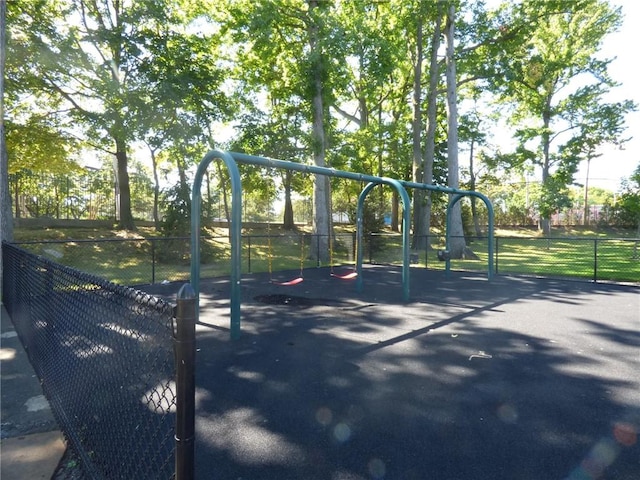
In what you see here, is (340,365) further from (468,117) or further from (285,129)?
(468,117)

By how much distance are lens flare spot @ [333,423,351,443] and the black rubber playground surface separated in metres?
0.01

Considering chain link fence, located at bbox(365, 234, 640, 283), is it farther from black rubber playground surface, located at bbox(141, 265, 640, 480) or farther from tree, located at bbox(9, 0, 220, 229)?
tree, located at bbox(9, 0, 220, 229)

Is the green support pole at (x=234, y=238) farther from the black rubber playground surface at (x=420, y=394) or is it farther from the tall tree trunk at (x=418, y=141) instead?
the tall tree trunk at (x=418, y=141)

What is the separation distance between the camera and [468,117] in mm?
29891

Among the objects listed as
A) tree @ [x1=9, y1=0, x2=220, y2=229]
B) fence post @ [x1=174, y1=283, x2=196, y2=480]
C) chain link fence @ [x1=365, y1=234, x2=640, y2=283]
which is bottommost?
chain link fence @ [x1=365, y1=234, x2=640, y2=283]

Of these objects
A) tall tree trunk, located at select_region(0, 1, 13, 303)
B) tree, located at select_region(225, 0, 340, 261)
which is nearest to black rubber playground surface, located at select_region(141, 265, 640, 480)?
tall tree trunk, located at select_region(0, 1, 13, 303)

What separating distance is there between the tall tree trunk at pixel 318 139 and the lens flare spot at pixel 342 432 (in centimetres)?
1281

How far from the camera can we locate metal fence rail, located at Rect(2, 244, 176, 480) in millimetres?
2127

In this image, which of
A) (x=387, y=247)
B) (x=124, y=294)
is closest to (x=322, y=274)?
(x=387, y=247)

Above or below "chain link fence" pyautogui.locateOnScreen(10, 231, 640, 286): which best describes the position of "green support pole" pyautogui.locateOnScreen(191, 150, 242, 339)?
above

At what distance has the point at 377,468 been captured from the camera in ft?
7.95

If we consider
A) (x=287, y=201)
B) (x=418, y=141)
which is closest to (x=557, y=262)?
(x=418, y=141)

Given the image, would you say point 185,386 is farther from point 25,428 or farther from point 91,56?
point 91,56

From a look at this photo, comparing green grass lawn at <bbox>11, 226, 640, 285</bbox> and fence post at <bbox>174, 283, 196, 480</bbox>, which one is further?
green grass lawn at <bbox>11, 226, 640, 285</bbox>
